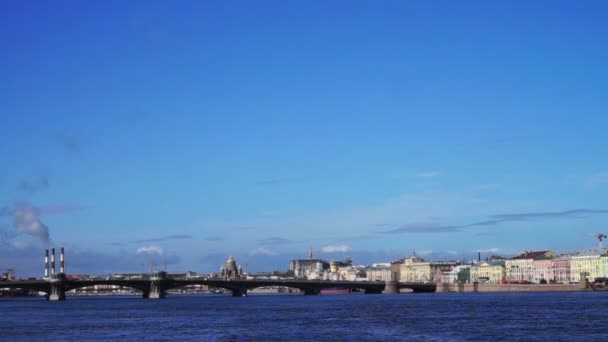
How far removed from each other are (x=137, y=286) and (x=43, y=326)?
83780 mm

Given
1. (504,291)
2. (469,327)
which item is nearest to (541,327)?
(469,327)

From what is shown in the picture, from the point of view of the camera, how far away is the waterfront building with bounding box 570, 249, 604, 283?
190875 mm

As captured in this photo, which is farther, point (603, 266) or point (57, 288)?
point (603, 266)

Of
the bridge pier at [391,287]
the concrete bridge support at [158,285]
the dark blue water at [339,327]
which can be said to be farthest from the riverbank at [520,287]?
the dark blue water at [339,327]

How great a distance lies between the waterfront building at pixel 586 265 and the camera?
190875 millimetres

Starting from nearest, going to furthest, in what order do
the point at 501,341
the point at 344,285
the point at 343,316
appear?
the point at 501,341 → the point at 343,316 → the point at 344,285

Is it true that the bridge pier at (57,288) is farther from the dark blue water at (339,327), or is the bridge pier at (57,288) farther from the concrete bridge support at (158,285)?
the dark blue water at (339,327)

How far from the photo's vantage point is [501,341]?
49.2 m

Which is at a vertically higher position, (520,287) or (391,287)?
(391,287)

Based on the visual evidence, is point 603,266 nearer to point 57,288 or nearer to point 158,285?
point 158,285

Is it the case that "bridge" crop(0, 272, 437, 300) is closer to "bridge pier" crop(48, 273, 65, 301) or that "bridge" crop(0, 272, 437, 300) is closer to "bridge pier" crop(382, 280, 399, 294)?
"bridge pier" crop(48, 273, 65, 301)

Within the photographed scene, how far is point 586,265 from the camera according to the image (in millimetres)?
194125

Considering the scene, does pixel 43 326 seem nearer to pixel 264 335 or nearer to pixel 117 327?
pixel 117 327

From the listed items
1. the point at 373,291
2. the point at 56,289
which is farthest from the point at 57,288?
the point at 373,291
